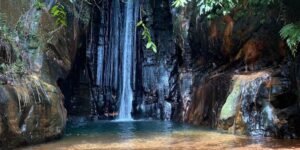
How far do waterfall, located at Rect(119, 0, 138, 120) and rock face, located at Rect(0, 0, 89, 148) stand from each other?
6231 millimetres

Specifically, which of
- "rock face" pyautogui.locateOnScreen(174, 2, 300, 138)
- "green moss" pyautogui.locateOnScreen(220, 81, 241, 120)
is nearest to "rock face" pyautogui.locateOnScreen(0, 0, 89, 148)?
"green moss" pyautogui.locateOnScreen(220, 81, 241, 120)

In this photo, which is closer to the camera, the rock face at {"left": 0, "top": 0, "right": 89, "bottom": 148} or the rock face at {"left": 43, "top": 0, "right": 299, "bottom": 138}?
the rock face at {"left": 0, "top": 0, "right": 89, "bottom": 148}

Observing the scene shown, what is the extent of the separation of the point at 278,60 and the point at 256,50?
948 millimetres

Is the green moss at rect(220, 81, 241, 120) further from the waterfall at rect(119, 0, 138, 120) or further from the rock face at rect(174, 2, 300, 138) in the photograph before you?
the waterfall at rect(119, 0, 138, 120)

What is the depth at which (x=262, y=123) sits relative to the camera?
966 cm

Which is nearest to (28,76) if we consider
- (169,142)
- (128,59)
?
(169,142)

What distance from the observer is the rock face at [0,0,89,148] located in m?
7.67

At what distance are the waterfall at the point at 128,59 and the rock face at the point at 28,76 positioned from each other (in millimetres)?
6231

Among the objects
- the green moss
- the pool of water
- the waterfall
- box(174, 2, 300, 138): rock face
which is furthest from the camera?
the waterfall

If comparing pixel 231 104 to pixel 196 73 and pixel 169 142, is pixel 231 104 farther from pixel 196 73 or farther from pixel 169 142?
pixel 196 73

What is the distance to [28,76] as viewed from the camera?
28.6 ft

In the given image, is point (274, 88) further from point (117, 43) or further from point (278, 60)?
point (117, 43)

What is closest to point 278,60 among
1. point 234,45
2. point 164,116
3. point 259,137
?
point 234,45

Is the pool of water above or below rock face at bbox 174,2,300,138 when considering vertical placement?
below
